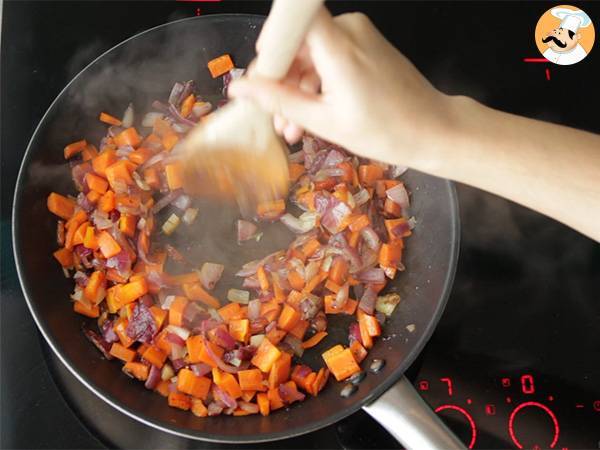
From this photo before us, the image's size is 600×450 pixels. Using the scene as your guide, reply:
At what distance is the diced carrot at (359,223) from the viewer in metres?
1.60

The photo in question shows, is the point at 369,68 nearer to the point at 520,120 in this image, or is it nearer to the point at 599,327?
the point at 520,120

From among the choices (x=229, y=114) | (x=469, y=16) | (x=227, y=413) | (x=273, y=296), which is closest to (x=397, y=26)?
(x=469, y=16)

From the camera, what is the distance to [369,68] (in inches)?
41.1

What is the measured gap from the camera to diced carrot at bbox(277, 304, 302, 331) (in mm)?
1515

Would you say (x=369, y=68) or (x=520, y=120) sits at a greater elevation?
(x=369, y=68)

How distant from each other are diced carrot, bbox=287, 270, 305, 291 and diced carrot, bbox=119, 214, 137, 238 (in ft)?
1.25

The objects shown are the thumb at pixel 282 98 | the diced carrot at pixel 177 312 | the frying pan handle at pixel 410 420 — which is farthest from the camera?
the diced carrot at pixel 177 312

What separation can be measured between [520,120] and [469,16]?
75 cm

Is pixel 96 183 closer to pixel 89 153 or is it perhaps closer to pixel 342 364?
pixel 89 153

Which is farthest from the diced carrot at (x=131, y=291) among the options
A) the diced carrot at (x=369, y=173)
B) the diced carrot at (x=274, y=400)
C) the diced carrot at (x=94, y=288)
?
the diced carrot at (x=369, y=173)

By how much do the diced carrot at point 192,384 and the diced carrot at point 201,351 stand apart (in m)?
0.04

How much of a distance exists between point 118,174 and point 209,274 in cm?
32

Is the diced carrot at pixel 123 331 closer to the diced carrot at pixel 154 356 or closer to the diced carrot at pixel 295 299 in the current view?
the diced carrot at pixel 154 356

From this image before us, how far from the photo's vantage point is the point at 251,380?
1452mm
